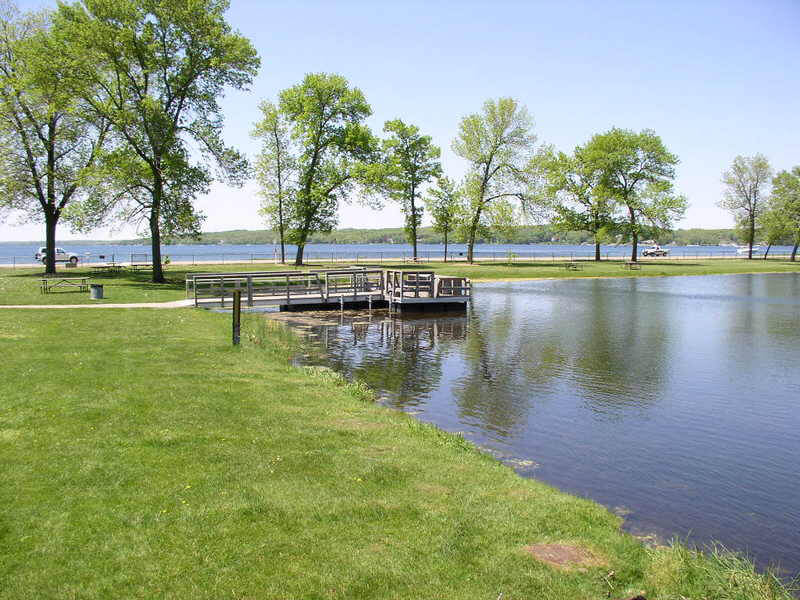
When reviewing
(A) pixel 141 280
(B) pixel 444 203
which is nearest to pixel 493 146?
(B) pixel 444 203

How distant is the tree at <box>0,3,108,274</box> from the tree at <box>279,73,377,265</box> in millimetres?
19699

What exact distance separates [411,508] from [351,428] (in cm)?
380

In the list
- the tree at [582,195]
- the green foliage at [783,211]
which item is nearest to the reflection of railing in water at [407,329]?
the tree at [582,195]

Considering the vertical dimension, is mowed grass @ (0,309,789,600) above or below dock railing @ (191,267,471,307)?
below

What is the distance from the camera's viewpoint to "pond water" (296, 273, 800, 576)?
399 inches

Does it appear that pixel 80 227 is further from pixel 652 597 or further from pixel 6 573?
pixel 652 597

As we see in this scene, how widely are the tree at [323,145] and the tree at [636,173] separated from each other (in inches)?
1428

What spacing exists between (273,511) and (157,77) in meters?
41.1

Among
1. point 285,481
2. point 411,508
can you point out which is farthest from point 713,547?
point 285,481

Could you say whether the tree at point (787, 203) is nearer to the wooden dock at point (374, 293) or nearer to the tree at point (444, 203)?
the tree at point (444, 203)

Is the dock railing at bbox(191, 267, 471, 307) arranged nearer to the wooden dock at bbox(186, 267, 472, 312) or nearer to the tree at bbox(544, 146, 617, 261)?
the wooden dock at bbox(186, 267, 472, 312)

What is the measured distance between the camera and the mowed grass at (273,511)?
6.35 m

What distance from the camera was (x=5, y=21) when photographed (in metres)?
42.8

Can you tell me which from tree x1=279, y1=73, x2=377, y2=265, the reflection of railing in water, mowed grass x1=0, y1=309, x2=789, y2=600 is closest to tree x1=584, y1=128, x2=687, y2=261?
tree x1=279, y1=73, x2=377, y2=265
